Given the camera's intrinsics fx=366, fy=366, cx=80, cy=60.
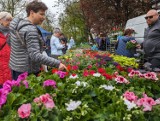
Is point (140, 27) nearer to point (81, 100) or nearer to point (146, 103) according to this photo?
point (81, 100)

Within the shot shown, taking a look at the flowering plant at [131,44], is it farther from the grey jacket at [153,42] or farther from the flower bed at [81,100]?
the flower bed at [81,100]

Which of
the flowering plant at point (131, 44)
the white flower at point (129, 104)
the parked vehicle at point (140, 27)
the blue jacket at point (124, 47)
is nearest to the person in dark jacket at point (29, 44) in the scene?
the white flower at point (129, 104)

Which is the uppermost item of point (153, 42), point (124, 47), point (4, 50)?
point (4, 50)

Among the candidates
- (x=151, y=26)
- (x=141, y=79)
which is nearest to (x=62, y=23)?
(x=151, y=26)

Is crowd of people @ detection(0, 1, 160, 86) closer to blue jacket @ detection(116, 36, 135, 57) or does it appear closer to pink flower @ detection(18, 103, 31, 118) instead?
pink flower @ detection(18, 103, 31, 118)

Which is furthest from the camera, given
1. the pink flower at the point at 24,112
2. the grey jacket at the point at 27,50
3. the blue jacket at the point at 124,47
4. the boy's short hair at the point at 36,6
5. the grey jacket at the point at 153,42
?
the blue jacket at the point at 124,47

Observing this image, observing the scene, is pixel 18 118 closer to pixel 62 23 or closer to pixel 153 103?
pixel 153 103

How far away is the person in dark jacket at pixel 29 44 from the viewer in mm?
3875

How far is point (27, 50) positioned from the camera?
3994 millimetres

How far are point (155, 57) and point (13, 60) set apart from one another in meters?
2.75

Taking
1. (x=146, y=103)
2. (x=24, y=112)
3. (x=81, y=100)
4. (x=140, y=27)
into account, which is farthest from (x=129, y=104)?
(x=140, y=27)

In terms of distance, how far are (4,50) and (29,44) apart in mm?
1186

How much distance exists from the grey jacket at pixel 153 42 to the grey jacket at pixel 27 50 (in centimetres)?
273

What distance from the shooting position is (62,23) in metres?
46.7
